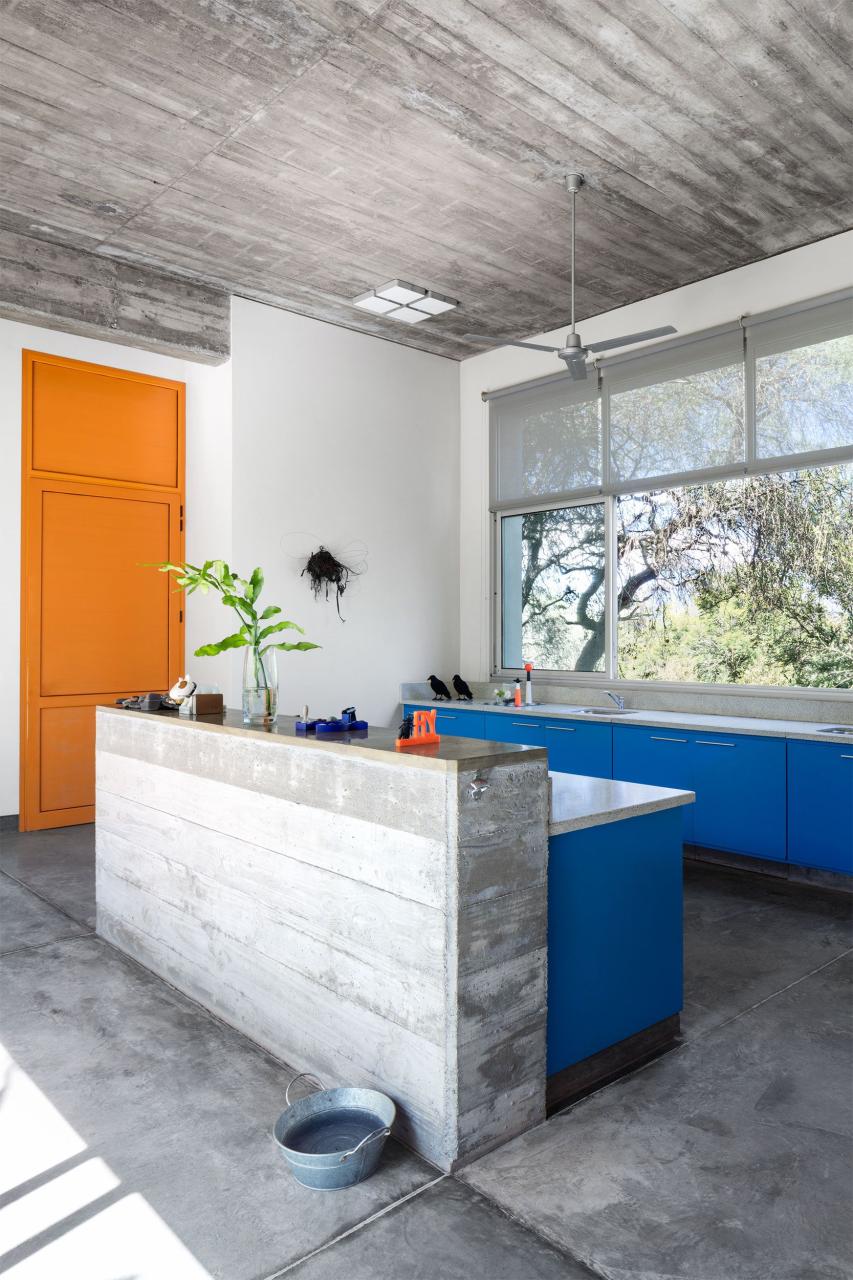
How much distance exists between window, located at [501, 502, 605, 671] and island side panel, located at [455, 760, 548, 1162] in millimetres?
4151

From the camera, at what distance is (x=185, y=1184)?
1.98 meters

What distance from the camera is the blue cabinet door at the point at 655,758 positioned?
482 centimetres

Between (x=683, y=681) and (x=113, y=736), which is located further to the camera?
(x=683, y=681)

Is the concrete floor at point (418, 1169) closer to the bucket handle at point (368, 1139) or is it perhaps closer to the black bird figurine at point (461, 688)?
the bucket handle at point (368, 1139)

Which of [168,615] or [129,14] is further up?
[129,14]

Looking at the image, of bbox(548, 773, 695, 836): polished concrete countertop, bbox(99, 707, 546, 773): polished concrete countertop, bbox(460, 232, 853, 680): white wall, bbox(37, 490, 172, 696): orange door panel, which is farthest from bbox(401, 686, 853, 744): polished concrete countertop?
bbox(99, 707, 546, 773): polished concrete countertop

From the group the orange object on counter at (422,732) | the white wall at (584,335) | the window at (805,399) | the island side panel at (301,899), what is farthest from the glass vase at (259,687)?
the white wall at (584,335)

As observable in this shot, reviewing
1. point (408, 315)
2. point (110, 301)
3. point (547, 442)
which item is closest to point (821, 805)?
point (547, 442)

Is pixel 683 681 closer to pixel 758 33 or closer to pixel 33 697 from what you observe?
pixel 758 33

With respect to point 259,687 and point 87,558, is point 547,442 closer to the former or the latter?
point 87,558

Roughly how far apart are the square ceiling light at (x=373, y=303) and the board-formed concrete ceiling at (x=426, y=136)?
130mm

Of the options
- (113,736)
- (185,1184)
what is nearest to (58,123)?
(113,736)

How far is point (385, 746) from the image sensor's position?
2.35 m

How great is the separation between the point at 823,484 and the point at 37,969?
4.69m
